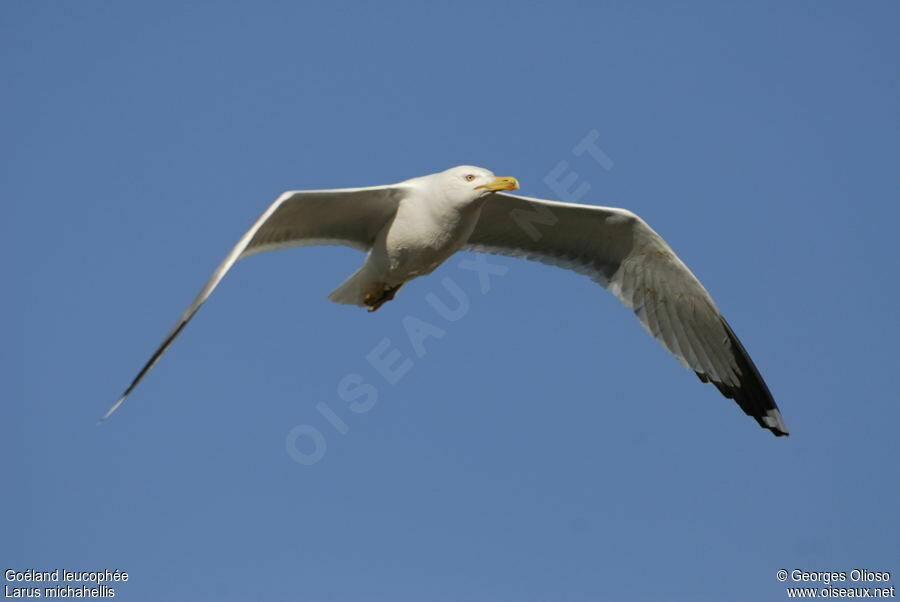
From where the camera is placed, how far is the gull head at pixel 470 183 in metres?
7.61

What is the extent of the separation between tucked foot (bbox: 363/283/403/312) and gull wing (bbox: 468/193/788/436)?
1000 mm

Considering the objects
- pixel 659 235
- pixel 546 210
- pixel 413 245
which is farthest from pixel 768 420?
pixel 413 245

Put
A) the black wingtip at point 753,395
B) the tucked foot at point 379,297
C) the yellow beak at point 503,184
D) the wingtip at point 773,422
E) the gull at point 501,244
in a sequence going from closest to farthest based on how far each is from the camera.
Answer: the yellow beak at point 503,184 → the gull at point 501,244 → the tucked foot at point 379,297 → the black wingtip at point 753,395 → the wingtip at point 773,422

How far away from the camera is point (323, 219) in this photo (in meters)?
8.22

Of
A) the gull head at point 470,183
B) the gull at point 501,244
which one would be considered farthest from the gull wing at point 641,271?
the gull head at point 470,183

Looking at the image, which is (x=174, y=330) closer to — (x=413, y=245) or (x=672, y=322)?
(x=413, y=245)

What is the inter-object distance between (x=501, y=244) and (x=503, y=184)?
174 cm

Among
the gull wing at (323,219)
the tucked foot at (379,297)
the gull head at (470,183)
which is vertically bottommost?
the tucked foot at (379,297)

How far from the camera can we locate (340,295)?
846 cm

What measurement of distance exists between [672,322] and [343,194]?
3139 millimetres

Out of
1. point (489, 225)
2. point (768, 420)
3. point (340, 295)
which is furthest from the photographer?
point (768, 420)

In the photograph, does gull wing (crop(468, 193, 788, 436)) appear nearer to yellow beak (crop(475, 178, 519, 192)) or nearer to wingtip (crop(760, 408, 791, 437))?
wingtip (crop(760, 408, 791, 437))

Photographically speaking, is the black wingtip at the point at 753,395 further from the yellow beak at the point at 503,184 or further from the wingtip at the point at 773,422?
the yellow beak at the point at 503,184

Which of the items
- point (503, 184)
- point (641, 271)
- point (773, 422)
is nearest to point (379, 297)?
point (503, 184)
